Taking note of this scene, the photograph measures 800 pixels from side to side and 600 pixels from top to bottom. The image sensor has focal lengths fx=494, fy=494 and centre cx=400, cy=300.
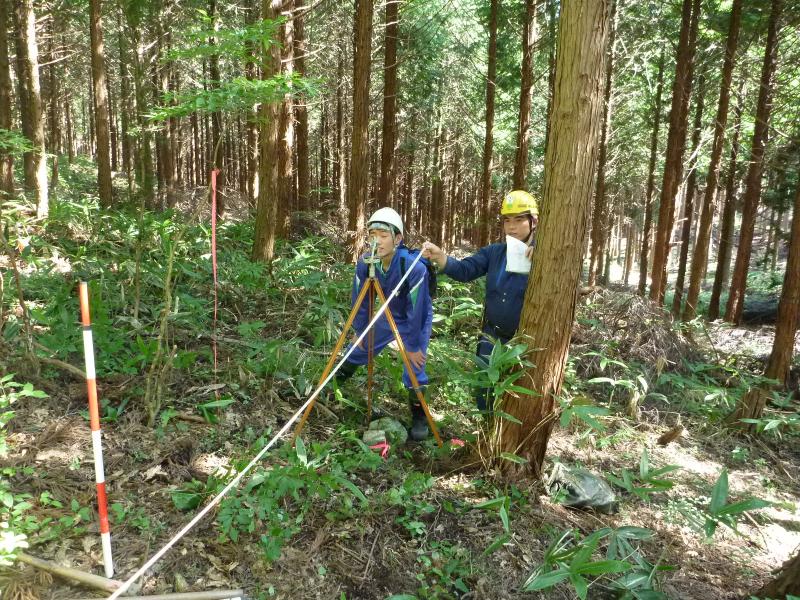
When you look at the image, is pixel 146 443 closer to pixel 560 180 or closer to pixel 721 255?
pixel 560 180

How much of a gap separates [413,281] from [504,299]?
761 millimetres

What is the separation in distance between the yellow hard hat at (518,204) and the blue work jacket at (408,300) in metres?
0.83

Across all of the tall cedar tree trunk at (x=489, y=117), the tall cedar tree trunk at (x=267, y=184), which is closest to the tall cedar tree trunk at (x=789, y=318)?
the tall cedar tree trunk at (x=489, y=117)

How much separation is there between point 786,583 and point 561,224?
2268 millimetres

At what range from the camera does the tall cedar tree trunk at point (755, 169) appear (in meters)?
10.8

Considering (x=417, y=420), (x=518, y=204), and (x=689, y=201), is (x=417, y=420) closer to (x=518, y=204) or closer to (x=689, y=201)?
(x=518, y=204)

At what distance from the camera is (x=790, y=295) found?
→ 7.84 m

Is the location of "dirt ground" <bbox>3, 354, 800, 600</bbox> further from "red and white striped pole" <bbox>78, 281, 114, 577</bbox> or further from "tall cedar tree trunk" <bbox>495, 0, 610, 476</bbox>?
"tall cedar tree trunk" <bbox>495, 0, 610, 476</bbox>

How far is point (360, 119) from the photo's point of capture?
896 centimetres

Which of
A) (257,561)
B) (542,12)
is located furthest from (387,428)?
(542,12)

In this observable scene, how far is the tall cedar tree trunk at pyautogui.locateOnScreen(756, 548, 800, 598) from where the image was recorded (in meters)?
2.45

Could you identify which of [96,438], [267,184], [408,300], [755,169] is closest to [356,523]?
[96,438]

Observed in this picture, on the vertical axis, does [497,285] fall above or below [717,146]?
below

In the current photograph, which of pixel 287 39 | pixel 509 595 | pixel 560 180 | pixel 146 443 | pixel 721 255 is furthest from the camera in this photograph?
pixel 721 255
